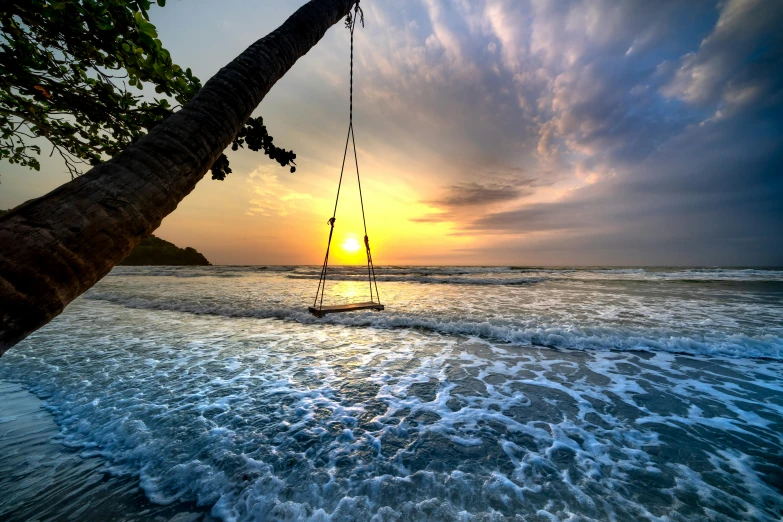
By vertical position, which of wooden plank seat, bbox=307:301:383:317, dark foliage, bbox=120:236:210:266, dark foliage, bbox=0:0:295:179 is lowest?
wooden plank seat, bbox=307:301:383:317

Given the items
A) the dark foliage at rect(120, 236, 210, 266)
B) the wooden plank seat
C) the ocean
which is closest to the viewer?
the ocean

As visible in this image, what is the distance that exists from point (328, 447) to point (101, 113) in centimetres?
489

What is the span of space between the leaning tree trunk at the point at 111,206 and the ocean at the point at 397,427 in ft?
8.96

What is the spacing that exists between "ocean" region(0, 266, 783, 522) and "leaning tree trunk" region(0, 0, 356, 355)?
273cm

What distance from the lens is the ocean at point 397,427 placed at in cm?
281

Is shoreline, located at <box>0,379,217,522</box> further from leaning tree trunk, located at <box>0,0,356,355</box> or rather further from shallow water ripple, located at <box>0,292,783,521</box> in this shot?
leaning tree trunk, located at <box>0,0,356,355</box>

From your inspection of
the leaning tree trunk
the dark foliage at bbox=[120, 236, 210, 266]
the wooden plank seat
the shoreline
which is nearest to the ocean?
the shoreline

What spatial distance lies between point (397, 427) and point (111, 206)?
4047 millimetres

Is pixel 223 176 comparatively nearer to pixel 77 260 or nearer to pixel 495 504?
pixel 77 260

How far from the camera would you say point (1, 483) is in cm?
295

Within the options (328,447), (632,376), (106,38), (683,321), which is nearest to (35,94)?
(106,38)

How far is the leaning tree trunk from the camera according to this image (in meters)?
1.01

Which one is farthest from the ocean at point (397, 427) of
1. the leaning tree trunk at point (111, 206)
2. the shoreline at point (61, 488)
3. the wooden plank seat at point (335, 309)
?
the leaning tree trunk at point (111, 206)

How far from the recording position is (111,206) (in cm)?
133
